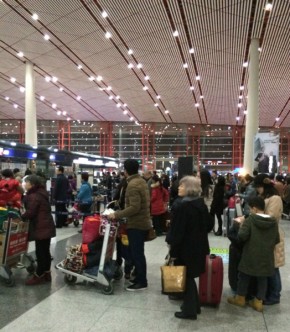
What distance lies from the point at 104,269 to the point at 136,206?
0.82m

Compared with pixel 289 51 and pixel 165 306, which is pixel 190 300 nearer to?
pixel 165 306

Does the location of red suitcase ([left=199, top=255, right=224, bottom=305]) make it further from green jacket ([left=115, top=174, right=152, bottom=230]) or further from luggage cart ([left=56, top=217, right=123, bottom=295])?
luggage cart ([left=56, top=217, right=123, bottom=295])

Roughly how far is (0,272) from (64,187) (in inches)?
191

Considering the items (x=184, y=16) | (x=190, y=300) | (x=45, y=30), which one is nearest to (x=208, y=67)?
(x=184, y=16)

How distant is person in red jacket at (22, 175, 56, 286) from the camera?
4441 mm

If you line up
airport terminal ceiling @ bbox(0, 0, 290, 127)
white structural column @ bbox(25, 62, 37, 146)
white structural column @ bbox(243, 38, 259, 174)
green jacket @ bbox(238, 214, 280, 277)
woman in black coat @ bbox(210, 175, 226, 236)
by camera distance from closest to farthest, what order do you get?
green jacket @ bbox(238, 214, 280, 277), woman in black coat @ bbox(210, 175, 226, 236), airport terminal ceiling @ bbox(0, 0, 290, 127), white structural column @ bbox(243, 38, 259, 174), white structural column @ bbox(25, 62, 37, 146)

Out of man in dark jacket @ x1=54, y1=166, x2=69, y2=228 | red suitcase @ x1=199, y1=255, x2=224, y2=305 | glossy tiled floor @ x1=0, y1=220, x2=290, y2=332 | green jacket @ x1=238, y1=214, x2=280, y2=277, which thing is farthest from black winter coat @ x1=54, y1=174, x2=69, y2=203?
green jacket @ x1=238, y1=214, x2=280, y2=277

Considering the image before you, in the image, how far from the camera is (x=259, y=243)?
3.54 m

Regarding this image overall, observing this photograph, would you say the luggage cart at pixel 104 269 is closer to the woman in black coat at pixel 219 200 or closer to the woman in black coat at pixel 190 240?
the woman in black coat at pixel 190 240

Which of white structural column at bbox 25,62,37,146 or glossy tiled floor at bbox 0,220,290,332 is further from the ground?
white structural column at bbox 25,62,37,146

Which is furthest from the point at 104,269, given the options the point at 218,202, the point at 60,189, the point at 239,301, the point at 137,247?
the point at 60,189

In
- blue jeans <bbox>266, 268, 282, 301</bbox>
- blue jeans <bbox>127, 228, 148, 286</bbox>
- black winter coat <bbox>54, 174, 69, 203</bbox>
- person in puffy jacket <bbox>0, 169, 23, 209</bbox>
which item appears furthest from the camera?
black winter coat <bbox>54, 174, 69, 203</bbox>

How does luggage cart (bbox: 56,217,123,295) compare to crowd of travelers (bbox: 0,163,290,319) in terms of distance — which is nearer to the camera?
crowd of travelers (bbox: 0,163,290,319)

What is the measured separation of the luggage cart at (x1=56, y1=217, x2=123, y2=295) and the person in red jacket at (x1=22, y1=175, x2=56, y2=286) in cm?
26
